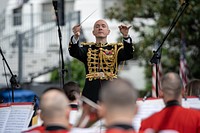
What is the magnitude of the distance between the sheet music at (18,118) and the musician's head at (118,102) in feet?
9.22

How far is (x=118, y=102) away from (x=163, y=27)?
15008 millimetres

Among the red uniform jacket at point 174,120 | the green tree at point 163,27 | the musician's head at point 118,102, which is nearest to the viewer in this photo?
the musician's head at point 118,102

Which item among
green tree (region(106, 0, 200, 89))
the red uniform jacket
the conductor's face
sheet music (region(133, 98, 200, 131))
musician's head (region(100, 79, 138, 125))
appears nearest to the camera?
musician's head (region(100, 79, 138, 125))

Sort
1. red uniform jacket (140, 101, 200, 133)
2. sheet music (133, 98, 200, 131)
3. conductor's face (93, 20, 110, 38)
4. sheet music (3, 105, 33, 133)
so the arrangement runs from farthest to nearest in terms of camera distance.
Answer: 1. conductor's face (93, 20, 110, 38)
2. sheet music (3, 105, 33, 133)
3. sheet music (133, 98, 200, 131)
4. red uniform jacket (140, 101, 200, 133)

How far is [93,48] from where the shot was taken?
7.88 metres

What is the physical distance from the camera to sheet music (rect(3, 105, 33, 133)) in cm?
694

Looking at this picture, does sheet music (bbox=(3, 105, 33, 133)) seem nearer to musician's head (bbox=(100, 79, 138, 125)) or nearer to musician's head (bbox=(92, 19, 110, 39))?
musician's head (bbox=(92, 19, 110, 39))

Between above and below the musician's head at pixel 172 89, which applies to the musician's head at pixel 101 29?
above

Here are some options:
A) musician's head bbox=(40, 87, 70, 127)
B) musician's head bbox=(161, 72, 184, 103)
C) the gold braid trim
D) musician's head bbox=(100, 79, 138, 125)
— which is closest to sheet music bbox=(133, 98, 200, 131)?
the gold braid trim

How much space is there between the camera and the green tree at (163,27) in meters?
18.8

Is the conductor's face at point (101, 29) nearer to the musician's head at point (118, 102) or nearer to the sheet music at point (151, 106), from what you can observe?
the sheet music at point (151, 106)

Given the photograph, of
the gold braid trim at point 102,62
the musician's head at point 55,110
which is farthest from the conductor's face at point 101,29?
the musician's head at point 55,110

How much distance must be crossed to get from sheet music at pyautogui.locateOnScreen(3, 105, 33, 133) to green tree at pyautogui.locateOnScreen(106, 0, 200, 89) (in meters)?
11.4

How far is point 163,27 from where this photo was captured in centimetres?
1892
